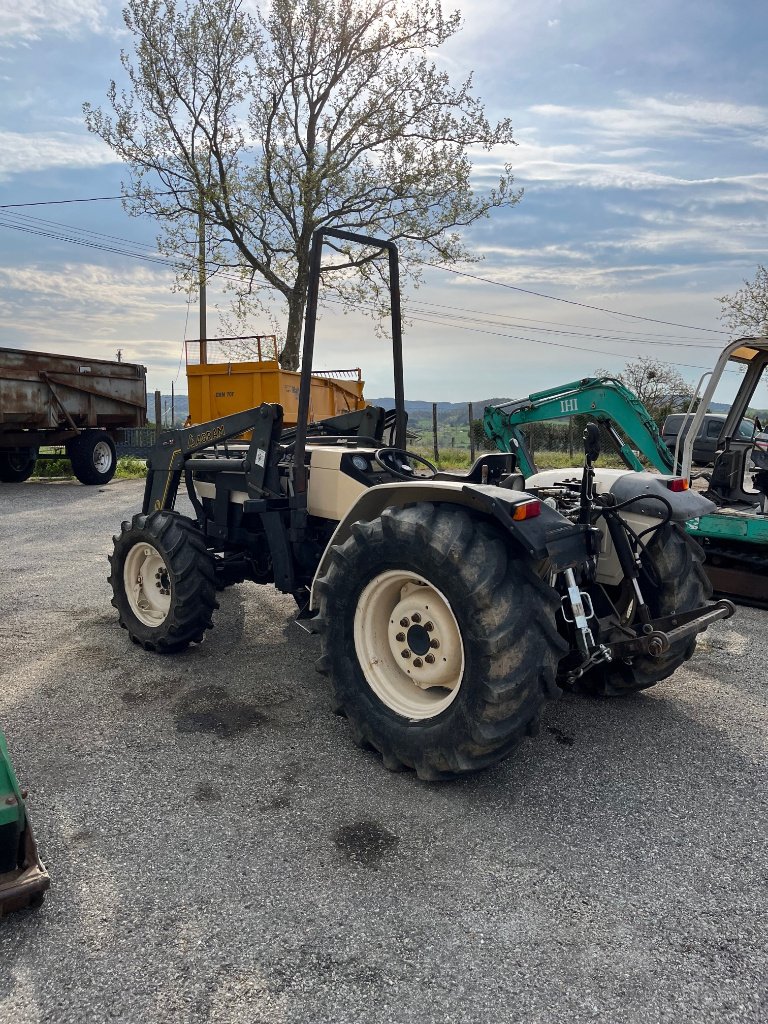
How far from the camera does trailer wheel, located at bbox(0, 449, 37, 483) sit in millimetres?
15852

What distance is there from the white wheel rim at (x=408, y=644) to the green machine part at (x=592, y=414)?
4438 millimetres

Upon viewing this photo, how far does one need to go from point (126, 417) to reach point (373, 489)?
14.5 meters

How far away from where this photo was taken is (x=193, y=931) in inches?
92.0

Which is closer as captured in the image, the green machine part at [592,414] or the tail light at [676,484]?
the tail light at [676,484]

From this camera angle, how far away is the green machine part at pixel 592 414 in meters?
7.61

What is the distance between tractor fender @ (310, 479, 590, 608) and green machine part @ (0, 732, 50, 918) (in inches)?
70.2

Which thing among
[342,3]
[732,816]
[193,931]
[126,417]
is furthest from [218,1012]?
[342,3]

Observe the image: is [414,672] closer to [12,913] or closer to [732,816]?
[732,816]

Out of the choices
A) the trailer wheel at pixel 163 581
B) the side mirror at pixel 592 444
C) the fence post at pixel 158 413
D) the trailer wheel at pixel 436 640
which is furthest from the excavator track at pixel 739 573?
the fence post at pixel 158 413

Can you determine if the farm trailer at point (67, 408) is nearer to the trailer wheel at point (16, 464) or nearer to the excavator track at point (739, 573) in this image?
the trailer wheel at point (16, 464)

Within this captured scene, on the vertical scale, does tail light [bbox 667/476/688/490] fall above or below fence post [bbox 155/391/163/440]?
below

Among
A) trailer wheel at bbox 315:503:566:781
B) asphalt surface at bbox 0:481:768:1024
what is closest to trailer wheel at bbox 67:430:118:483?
asphalt surface at bbox 0:481:768:1024

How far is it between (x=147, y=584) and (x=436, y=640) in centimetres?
251

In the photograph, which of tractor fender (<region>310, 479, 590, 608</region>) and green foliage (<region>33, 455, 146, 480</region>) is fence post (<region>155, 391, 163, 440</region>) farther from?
tractor fender (<region>310, 479, 590, 608</region>)
